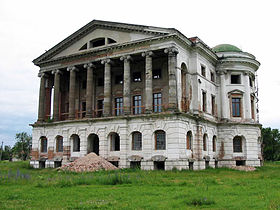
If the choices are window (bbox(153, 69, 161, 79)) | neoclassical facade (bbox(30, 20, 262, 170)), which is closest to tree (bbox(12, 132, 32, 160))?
neoclassical facade (bbox(30, 20, 262, 170))

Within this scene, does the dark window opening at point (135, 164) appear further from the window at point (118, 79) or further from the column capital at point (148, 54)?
the column capital at point (148, 54)

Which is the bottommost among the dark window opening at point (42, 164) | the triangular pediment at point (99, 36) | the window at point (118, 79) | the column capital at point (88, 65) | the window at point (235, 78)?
the dark window opening at point (42, 164)

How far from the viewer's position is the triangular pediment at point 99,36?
3548 centimetres

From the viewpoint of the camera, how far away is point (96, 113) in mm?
40594

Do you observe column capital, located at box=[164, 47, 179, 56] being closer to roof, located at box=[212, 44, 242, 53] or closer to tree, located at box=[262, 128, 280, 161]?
roof, located at box=[212, 44, 242, 53]

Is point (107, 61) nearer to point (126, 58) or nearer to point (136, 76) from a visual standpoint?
point (126, 58)

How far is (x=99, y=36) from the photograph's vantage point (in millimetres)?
39250

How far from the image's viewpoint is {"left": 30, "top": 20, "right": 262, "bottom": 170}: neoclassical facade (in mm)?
33250

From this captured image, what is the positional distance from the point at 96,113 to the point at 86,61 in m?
6.56

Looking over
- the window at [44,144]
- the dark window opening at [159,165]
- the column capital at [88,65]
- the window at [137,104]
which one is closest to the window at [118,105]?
the window at [137,104]

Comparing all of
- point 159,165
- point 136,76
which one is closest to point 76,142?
point 136,76

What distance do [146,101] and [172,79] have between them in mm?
3563

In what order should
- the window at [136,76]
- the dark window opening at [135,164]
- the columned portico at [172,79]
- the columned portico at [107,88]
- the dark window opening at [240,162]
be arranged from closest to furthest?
the columned portico at [172,79], the dark window opening at [135,164], the columned portico at [107,88], the window at [136,76], the dark window opening at [240,162]

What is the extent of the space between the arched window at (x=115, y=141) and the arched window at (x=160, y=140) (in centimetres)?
554
